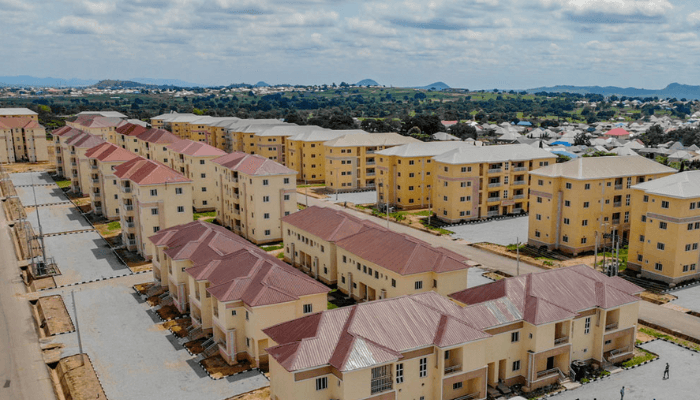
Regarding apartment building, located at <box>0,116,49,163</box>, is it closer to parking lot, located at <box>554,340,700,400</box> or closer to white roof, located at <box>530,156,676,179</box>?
white roof, located at <box>530,156,676,179</box>

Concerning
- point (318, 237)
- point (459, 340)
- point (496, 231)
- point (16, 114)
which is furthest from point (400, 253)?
point (16, 114)

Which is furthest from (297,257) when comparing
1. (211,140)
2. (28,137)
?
(28,137)

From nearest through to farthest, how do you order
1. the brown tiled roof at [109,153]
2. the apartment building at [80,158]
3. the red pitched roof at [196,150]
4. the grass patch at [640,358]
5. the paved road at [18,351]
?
the paved road at [18,351]
the grass patch at [640,358]
the brown tiled roof at [109,153]
the red pitched roof at [196,150]
the apartment building at [80,158]

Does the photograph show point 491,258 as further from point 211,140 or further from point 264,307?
point 211,140

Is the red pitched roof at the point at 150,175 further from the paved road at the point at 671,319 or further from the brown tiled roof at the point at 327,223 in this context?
the paved road at the point at 671,319

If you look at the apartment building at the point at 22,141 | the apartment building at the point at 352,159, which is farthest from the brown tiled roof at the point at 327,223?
the apartment building at the point at 22,141

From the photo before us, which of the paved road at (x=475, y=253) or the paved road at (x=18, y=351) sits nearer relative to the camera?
the paved road at (x=18, y=351)

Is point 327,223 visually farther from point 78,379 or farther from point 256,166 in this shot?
point 78,379
